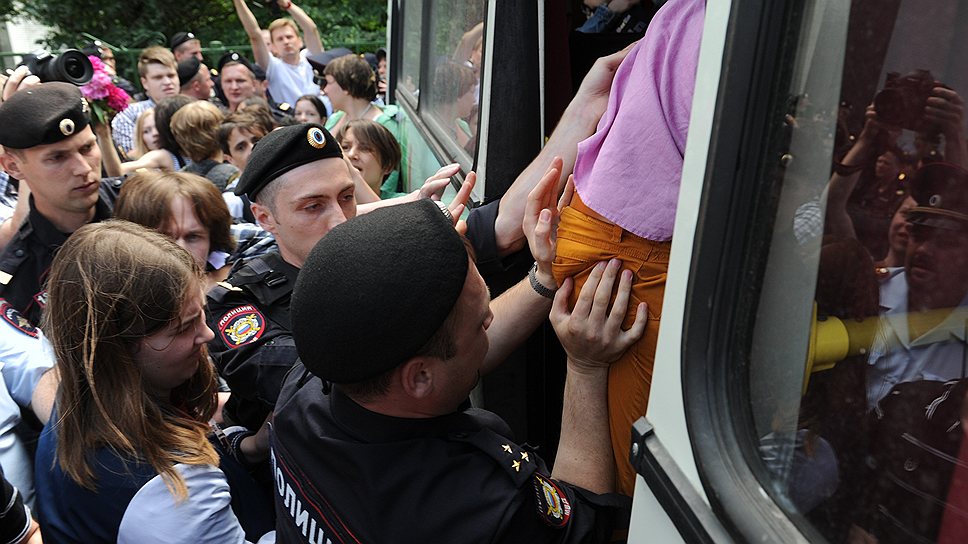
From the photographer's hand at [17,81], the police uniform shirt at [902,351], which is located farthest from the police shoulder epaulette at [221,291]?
the photographer's hand at [17,81]

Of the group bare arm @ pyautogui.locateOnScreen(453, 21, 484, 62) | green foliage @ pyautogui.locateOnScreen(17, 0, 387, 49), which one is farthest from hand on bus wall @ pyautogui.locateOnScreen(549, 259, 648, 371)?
green foliage @ pyautogui.locateOnScreen(17, 0, 387, 49)

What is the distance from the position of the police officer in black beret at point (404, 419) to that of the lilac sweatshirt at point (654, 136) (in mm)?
298

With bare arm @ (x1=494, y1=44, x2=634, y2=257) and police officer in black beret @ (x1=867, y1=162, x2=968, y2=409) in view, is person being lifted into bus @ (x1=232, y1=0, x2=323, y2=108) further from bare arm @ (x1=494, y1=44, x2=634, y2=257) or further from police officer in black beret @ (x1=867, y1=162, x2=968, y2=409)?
police officer in black beret @ (x1=867, y1=162, x2=968, y2=409)

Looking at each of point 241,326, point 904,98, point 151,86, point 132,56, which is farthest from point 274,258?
point 132,56

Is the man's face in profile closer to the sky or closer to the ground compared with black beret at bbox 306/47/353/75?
closer to the sky

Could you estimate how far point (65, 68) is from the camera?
4.18 meters

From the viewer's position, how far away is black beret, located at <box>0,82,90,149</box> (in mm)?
2863

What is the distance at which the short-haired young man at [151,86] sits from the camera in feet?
21.9

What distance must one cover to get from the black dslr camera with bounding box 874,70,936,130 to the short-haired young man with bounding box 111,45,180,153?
22.0ft

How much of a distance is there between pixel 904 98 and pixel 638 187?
0.60 m

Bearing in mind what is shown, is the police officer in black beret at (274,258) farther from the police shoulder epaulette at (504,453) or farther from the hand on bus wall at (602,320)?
the police shoulder epaulette at (504,453)

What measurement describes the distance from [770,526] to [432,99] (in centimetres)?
345

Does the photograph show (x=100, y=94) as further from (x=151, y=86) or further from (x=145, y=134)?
(x=151, y=86)

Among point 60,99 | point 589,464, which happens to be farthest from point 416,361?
point 60,99
